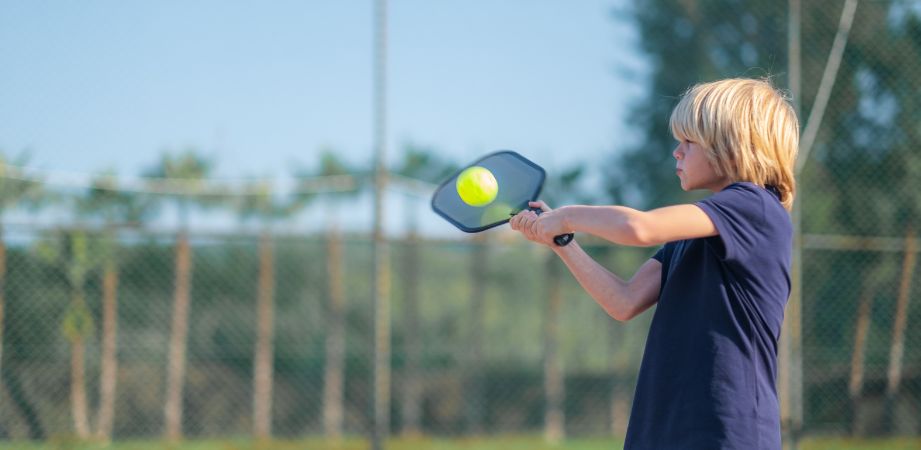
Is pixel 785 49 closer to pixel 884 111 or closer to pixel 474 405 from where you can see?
pixel 884 111

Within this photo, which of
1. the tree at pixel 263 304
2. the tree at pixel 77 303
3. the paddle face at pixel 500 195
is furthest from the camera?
the tree at pixel 263 304

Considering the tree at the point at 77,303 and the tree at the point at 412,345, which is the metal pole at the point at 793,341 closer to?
the tree at the point at 412,345

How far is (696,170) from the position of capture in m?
1.95

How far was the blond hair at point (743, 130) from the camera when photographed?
1.87 m

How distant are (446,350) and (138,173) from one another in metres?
2.91

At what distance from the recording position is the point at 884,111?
27.8 feet

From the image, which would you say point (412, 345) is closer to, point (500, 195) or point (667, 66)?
point (667, 66)

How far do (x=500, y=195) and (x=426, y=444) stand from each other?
547 centimetres

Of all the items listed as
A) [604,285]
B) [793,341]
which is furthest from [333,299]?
[604,285]

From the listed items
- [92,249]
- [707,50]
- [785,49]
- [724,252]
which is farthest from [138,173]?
[724,252]

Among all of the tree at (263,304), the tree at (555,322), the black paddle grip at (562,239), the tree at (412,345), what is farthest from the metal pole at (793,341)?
the black paddle grip at (562,239)

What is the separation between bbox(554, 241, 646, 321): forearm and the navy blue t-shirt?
0.21m

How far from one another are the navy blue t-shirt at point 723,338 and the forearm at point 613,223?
0.12 meters

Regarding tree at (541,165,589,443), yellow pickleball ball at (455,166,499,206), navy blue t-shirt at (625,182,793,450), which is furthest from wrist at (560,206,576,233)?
tree at (541,165,589,443)
